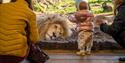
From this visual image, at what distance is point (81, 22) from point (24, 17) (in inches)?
102

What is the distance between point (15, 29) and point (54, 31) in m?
3.55

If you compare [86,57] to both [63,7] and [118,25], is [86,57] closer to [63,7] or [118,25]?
[118,25]

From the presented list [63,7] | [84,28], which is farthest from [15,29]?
[63,7]

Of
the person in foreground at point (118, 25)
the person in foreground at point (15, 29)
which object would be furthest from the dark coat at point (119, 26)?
the person in foreground at point (15, 29)

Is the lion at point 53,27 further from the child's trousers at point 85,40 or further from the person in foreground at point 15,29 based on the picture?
the person in foreground at point 15,29

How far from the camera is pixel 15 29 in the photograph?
527 cm

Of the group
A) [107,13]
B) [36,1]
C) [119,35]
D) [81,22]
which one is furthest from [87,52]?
[36,1]

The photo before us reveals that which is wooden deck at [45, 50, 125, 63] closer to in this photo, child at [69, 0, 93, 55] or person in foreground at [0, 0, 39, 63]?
child at [69, 0, 93, 55]

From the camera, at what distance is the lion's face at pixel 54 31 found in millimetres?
8736

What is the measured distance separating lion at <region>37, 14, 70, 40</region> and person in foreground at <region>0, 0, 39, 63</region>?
336 cm

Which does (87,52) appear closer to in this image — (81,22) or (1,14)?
(81,22)

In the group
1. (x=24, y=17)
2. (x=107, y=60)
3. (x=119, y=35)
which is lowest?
(x=107, y=60)

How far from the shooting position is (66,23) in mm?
8828

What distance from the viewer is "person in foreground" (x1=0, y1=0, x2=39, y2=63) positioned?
5215 millimetres
